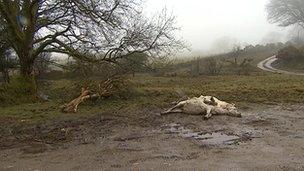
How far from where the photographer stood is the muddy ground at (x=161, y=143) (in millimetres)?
10828

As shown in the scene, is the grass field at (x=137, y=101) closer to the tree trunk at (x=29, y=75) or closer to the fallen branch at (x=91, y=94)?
the fallen branch at (x=91, y=94)

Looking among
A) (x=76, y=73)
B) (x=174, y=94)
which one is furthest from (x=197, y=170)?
(x=76, y=73)

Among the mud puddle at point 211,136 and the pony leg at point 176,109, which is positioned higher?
the pony leg at point 176,109

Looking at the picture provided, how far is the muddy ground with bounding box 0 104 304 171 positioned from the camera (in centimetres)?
1083

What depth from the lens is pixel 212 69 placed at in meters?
41.1

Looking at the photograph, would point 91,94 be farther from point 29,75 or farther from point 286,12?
point 286,12

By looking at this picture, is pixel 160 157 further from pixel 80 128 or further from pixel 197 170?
pixel 80 128

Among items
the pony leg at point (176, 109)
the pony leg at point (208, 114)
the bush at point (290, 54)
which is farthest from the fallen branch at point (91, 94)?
the bush at point (290, 54)

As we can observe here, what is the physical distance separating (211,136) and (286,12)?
70.2m

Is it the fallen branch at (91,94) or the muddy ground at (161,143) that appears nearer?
the muddy ground at (161,143)

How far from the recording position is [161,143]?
13.0 metres

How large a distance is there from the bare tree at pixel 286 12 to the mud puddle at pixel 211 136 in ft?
219

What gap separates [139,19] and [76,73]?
153 inches

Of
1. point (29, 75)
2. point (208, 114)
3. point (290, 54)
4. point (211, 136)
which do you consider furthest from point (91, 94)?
point (290, 54)
